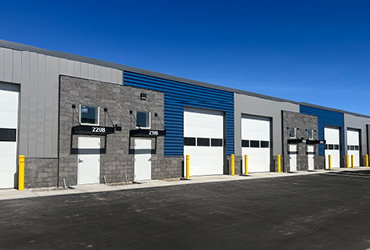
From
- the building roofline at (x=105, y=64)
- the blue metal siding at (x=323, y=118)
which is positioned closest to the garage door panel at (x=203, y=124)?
the building roofline at (x=105, y=64)

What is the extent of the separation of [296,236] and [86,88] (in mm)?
12451

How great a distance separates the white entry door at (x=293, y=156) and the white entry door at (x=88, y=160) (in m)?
17.9

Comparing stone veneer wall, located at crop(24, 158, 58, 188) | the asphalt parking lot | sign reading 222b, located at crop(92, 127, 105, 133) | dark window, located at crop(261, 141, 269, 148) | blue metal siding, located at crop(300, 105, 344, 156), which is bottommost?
the asphalt parking lot

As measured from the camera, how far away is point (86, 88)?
1534 centimetres

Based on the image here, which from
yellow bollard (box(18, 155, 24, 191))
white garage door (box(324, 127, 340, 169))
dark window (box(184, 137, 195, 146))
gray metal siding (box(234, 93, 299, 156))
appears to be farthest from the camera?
white garage door (box(324, 127, 340, 169))

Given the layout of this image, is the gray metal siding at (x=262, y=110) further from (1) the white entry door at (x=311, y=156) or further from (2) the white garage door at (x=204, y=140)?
(1) the white entry door at (x=311, y=156)

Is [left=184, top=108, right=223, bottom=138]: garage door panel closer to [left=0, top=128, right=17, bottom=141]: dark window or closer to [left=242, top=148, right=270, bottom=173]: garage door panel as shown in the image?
[left=242, top=148, right=270, bottom=173]: garage door panel

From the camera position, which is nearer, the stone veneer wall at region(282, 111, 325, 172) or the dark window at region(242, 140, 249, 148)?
the dark window at region(242, 140, 249, 148)

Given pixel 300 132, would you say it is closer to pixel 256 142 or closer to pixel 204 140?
pixel 256 142

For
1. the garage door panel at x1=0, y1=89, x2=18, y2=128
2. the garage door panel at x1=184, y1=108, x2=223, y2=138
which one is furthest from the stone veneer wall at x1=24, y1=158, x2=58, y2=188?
the garage door panel at x1=184, y1=108, x2=223, y2=138

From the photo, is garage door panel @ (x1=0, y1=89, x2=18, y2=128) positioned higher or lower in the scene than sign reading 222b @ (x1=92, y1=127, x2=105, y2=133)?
higher

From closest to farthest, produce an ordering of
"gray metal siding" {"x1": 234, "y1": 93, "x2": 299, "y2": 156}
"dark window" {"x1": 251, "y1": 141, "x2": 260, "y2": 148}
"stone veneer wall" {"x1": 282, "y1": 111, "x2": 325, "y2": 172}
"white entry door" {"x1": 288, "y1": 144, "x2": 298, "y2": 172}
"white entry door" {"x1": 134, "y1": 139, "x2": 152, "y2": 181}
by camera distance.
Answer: "white entry door" {"x1": 134, "y1": 139, "x2": 152, "y2": 181} < "gray metal siding" {"x1": 234, "y1": 93, "x2": 299, "y2": 156} < "dark window" {"x1": 251, "y1": 141, "x2": 260, "y2": 148} < "stone veneer wall" {"x1": 282, "y1": 111, "x2": 325, "y2": 172} < "white entry door" {"x1": 288, "y1": 144, "x2": 298, "y2": 172}

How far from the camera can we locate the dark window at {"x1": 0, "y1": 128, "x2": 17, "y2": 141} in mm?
13217

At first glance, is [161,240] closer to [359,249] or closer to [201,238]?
[201,238]
